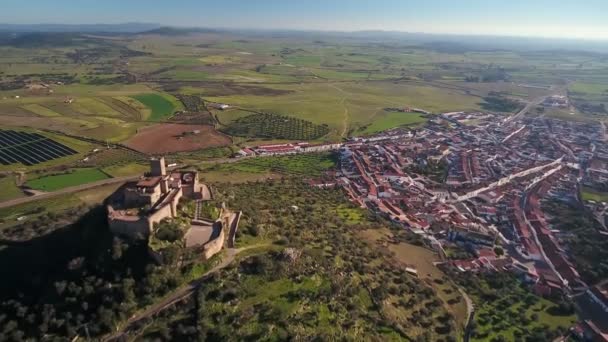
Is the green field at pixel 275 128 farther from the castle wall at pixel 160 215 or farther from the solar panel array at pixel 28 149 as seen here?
the castle wall at pixel 160 215

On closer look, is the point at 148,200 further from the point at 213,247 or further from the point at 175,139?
the point at 175,139

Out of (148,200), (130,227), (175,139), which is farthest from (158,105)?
(130,227)

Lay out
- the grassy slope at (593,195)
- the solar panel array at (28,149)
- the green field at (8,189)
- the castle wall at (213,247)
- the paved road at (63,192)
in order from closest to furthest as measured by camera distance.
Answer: the castle wall at (213,247) < the paved road at (63,192) < the green field at (8,189) < the grassy slope at (593,195) < the solar panel array at (28,149)

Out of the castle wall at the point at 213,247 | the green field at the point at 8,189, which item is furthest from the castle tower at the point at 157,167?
the green field at the point at 8,189

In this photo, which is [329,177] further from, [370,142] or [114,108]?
[114,108]

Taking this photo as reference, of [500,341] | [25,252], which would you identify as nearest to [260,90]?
[25,252]

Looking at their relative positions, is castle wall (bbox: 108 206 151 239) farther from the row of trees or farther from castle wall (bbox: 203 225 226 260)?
the row of trees

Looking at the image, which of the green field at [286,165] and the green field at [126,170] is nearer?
the green field at [126,170]
